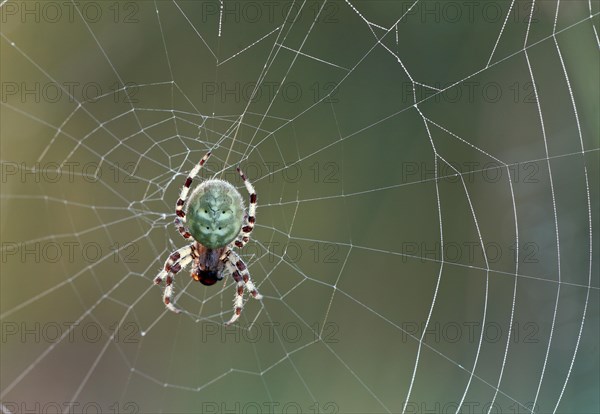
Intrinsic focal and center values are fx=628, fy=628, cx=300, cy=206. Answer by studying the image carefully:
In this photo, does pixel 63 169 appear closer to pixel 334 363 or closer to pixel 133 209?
pixel 133 209

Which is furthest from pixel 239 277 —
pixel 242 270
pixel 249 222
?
pixel 249 222

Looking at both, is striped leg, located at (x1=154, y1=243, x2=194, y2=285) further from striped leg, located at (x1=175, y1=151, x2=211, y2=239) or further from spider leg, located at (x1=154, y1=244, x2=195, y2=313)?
striped leg, located at (x1=175, y1=151, x2=211, y2=239)

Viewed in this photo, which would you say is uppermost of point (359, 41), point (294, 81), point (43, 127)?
point (359, 41)

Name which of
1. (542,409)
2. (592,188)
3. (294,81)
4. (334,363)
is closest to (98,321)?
(334,363)

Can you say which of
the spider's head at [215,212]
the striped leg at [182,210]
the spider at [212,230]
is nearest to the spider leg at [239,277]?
the spider at [212,230]

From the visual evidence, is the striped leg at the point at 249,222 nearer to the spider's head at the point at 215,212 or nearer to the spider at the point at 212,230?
the spider at the point at 212,230

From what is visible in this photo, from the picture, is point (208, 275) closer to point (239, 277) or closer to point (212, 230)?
point (239, 277)
